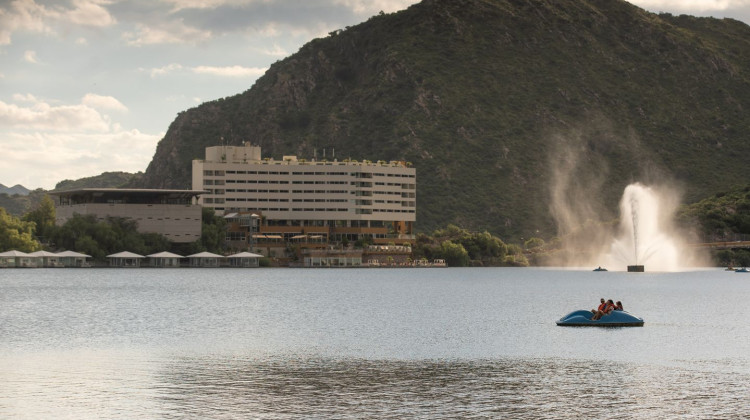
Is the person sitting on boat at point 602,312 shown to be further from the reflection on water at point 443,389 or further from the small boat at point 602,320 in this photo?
the reflection on water at point 443,389

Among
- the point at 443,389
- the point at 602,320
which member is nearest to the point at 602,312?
the point at 602,320

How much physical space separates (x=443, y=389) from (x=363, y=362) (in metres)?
13.1

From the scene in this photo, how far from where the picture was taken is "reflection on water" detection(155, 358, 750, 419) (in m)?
48.9

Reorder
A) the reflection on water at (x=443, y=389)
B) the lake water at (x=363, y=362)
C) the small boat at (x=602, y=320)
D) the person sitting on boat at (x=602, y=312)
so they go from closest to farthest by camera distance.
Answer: the reflection on water at (x=443, y=389)
the lake water at (x=363, y=362)
the person sitting on boat at (x=602, y=312)
the small boat at (x=602, y=320)

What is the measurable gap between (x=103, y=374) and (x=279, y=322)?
4341cm

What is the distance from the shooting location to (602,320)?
312ft

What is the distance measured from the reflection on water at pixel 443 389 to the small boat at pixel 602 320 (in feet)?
90.6

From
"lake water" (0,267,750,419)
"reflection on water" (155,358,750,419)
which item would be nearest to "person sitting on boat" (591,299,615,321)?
"lake water" (0,267,750,419)

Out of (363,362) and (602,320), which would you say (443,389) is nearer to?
(363,362)

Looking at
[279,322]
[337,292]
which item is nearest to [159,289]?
[337,292]

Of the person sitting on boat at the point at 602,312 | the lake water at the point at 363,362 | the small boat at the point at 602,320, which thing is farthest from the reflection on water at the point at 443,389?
the small boat at the point at 602,320

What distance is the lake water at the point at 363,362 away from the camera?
5012cm

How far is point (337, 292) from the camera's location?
574ft

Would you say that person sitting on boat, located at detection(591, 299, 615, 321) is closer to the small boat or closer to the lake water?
the small boat
